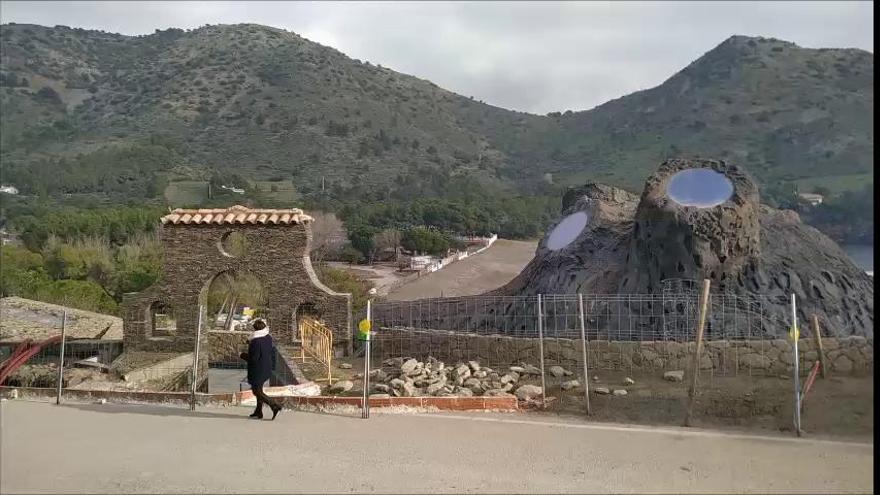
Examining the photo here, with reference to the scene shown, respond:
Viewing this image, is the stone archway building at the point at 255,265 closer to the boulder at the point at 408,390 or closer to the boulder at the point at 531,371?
the boulder at the point at 531,371

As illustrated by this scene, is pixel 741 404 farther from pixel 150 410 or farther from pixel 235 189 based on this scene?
pixel 235 189

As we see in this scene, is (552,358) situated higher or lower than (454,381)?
higher

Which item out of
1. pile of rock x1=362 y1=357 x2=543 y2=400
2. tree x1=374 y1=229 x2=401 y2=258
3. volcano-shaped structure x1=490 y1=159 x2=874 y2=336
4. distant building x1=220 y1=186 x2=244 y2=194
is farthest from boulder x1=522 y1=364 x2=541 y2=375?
distant building x1=220 y1=186 x2=244 y2=194

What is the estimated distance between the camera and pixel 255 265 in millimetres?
17297

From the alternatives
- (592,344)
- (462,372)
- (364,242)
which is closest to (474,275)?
(364,242)

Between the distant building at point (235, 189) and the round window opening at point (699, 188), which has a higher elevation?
the distant building at point (235, 189)

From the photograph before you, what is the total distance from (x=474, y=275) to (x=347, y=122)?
33301 millimetres

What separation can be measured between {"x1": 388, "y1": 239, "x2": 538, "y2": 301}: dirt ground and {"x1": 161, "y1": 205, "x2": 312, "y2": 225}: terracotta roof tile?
1597 centimetres

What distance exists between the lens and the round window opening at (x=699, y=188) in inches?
600

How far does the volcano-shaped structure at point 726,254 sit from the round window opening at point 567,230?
148 cm

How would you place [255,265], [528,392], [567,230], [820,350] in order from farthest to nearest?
[567,230] → [255,265] → [528,392] → [820,350]

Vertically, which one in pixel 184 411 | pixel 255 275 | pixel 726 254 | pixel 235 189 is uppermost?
pixel 235 189

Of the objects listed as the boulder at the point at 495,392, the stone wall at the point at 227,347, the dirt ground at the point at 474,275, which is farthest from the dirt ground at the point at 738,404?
the dirt ground at the point at 474,275

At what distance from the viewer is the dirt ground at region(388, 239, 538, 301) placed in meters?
37.3
